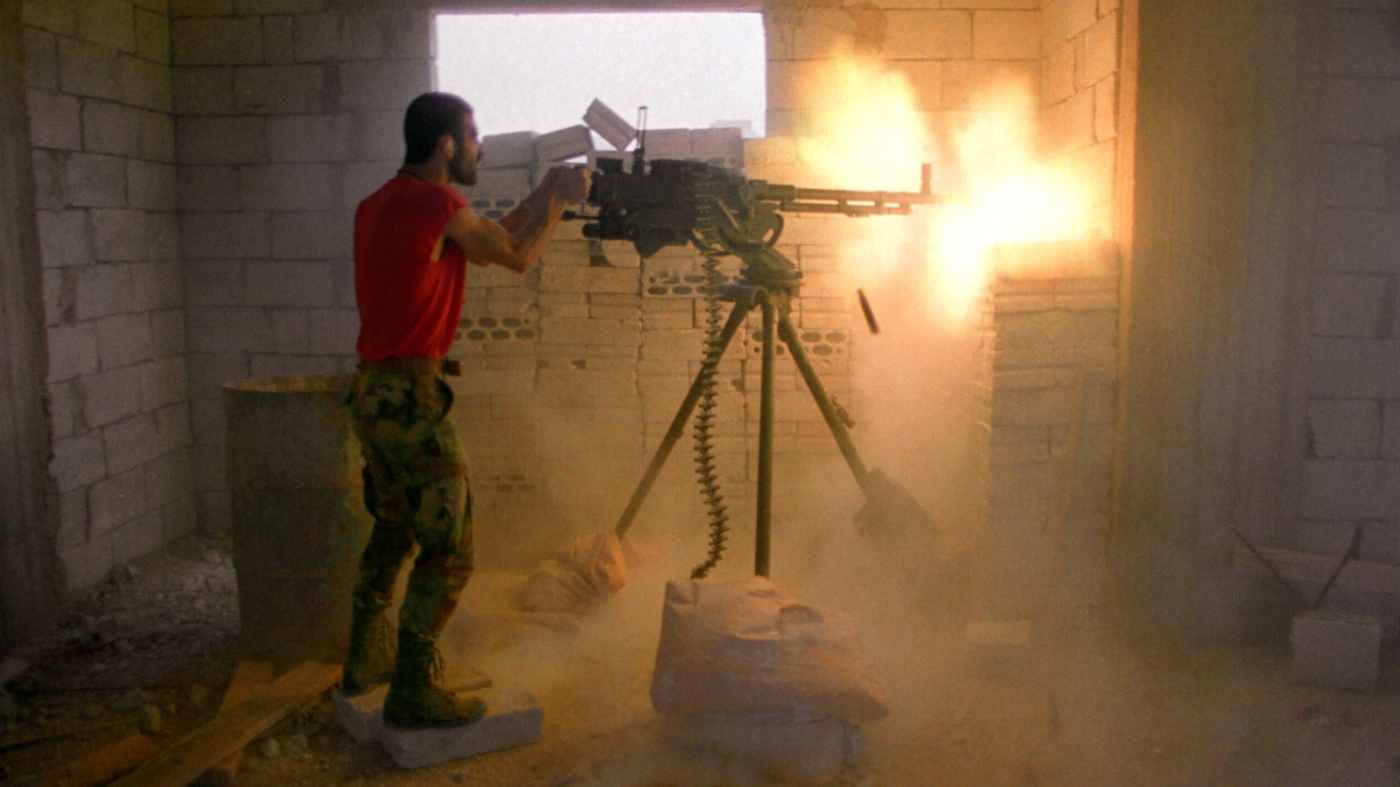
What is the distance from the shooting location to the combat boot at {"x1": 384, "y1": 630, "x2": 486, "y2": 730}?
10.2ft

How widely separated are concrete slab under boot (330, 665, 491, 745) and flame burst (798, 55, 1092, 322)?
2.96m

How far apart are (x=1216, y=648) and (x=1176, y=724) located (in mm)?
839

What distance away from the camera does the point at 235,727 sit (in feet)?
10.6

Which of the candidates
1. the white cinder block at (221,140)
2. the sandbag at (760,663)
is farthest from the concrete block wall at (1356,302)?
the white cinder block at (221,140)

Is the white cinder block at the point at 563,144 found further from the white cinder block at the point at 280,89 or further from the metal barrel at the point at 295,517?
the metal barrel at the point at 295,517

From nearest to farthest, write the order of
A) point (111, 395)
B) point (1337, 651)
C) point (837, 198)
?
point (1337, 651)
point (837, 198)
point (111, 395)

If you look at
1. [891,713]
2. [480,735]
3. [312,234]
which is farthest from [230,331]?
[891,713]

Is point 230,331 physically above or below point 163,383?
above

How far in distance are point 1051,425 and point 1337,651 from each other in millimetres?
1293

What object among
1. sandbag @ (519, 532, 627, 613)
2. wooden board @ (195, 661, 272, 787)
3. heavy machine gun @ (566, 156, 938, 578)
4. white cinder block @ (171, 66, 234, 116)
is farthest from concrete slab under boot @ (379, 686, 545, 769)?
white cinder block @ (171, 66, 234, 116)

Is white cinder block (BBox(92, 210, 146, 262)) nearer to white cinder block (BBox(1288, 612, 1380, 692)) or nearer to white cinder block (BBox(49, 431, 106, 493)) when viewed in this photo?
white cinder block (BBox(49, 431, 106, 493))

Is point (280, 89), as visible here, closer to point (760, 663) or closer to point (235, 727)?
point (235, 727)

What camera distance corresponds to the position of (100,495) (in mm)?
5000

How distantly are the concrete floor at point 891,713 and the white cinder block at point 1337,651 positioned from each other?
0.06m
